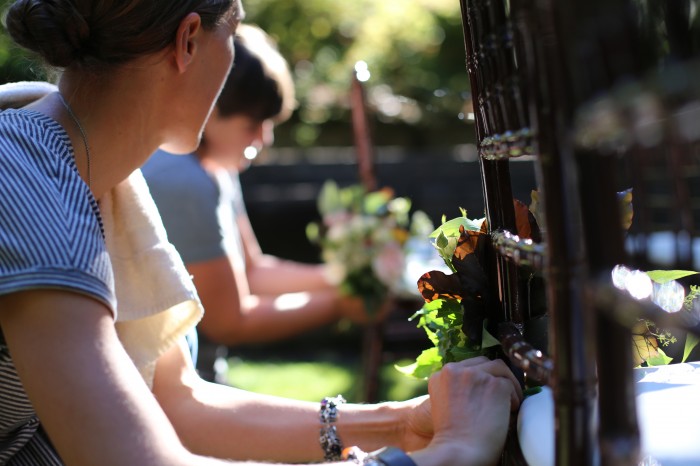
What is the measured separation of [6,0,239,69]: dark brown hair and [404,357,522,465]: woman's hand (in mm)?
694

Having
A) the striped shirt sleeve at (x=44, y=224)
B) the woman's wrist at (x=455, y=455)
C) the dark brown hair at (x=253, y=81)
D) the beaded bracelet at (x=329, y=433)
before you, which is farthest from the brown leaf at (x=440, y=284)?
the dark brown hair at (x=253, y=81)

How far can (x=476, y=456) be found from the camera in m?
1.00

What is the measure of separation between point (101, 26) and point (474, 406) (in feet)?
2.69

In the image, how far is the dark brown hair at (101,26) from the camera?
48.2 inches

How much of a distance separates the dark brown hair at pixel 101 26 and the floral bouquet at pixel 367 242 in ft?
6.79

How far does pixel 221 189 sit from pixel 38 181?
2.01 m

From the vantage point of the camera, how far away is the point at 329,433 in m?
1.38

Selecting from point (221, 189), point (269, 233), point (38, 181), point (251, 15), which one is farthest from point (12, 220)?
point (251, 15)

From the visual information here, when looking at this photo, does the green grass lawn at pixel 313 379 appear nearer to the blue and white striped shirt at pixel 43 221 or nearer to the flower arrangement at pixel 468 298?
the flower arrangement at pixel 468 298

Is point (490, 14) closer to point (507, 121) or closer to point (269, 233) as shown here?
point (507, 121)

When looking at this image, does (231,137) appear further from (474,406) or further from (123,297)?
(474,406)

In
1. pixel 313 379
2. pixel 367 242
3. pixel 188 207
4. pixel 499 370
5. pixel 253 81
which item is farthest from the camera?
pixel 313 379

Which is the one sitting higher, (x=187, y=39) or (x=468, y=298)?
(x=187, y=39)

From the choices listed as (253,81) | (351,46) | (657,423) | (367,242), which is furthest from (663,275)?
(351,46)
